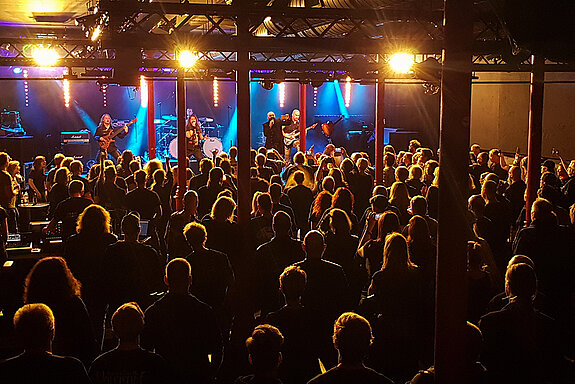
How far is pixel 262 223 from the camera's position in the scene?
7.54 m

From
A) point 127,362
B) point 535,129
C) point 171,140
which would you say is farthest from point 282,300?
point 171,140

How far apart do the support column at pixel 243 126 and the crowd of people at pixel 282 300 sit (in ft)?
0.61

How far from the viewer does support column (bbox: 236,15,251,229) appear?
792 cm

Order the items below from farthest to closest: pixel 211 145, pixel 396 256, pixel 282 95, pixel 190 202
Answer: pixel 282 95, pixel 211 145, pixel 190 202, pixel 396 256

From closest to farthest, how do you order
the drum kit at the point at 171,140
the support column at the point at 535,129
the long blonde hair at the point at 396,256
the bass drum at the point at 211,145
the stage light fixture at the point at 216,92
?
the long blonde hair at the point at 396,256 → the support column at the point at 535,129 → the drum kit at the point at 171,140 → the bass drum at the point at 211,145 → the stage light fixture at the point at 216,92

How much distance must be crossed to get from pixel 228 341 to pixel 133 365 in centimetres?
273

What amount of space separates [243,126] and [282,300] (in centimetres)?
307

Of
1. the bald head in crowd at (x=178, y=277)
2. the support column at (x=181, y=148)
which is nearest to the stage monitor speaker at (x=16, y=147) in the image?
the support column at (x=181, y=148)

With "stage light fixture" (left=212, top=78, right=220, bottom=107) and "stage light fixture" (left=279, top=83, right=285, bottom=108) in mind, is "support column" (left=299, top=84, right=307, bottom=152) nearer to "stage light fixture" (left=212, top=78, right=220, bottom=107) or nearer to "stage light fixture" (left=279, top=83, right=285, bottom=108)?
"stage light fixture" (left=212, top=78, right=220, bottom=107)

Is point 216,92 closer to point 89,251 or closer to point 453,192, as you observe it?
point 89,251

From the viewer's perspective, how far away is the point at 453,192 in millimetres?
3811

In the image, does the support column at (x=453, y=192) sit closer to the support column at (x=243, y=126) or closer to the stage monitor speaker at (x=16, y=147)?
the support column at (x=243, y=126)

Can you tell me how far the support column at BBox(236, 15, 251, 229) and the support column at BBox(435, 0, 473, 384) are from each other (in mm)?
4153

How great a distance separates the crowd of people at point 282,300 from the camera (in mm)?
3875
